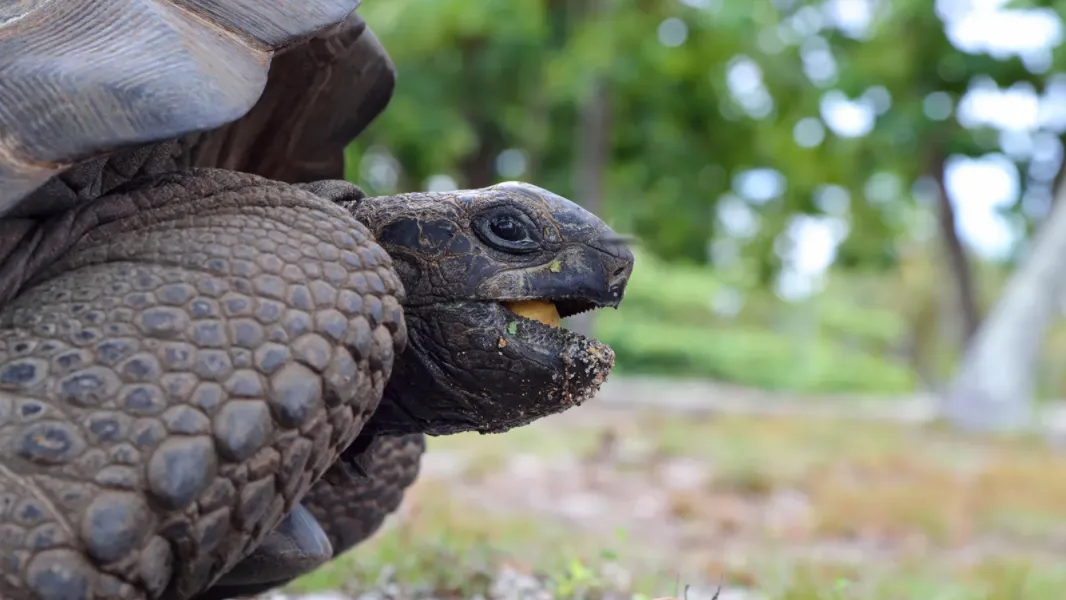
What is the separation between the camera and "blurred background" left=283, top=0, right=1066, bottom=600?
3.17 meters

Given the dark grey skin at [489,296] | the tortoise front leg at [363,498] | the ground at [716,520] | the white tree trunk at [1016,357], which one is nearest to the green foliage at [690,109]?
the white tree trunk at [1016,357]

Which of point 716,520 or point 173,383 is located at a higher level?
point 173,383

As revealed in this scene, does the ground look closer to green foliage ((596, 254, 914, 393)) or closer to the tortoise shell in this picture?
the tortoise shell

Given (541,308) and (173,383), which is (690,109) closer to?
(541,308)

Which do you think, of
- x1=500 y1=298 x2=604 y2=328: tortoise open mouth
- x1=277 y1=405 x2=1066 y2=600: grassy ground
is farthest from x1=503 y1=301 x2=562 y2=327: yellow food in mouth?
x1=277 y1=405 x2=1066 y2=600: grassy ground

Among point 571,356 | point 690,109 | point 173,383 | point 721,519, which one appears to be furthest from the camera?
point 690,109

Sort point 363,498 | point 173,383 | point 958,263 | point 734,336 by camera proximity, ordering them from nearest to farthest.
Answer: point 173,383
point 363,498
point 958,263
point 734,336

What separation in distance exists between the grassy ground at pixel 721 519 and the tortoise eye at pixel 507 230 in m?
1.02

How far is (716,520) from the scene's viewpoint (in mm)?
4168

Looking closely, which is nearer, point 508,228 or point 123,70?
point 123,70

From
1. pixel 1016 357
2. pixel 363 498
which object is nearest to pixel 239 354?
pixel 363 498

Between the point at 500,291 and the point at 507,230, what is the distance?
85mm

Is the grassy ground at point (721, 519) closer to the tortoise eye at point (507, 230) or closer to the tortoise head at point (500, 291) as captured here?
the tortoise head at point (500, 291)

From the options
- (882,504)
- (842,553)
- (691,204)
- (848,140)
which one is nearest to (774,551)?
(842,553)
